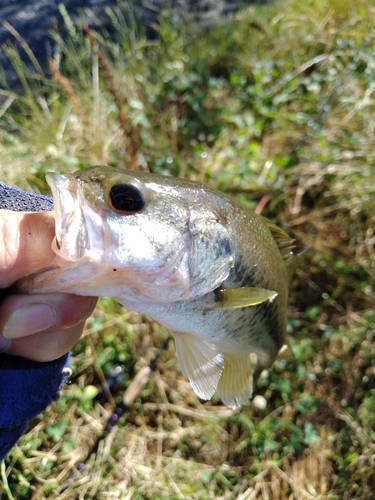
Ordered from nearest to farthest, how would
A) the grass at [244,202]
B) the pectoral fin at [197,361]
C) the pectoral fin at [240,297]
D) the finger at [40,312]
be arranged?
the finger at [40,312]
the pectoral fin at [240,297]
the pectoral fin at [197,361]
the grass at [244,202]

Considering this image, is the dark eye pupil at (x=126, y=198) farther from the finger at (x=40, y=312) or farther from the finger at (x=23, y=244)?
the finger at (x=40, y=312)

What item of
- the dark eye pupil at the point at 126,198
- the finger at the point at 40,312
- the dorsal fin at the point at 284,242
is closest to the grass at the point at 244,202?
the dorsal fin at the point at 284,242

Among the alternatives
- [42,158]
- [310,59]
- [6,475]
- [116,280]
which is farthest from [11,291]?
[310,59]

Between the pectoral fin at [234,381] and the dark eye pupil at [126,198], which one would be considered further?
the pectoral fin at [234,381]

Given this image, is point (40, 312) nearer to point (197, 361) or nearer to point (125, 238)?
point (125, 238)

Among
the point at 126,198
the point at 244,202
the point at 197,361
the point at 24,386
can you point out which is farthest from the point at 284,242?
the point at 244,202

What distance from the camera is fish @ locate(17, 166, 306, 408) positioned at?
1088mm

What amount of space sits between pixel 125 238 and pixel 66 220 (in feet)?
0.57

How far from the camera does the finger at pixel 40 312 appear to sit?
46.4 inches

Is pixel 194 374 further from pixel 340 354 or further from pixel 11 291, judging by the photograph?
pixel 340 354

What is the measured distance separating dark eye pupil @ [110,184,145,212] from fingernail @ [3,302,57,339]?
1.32 feet

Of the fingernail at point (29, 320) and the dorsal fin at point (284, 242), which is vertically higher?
the dorsal fin at point (284, 242)

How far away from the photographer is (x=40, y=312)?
4.01 feet

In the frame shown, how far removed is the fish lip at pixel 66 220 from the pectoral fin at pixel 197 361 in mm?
660
